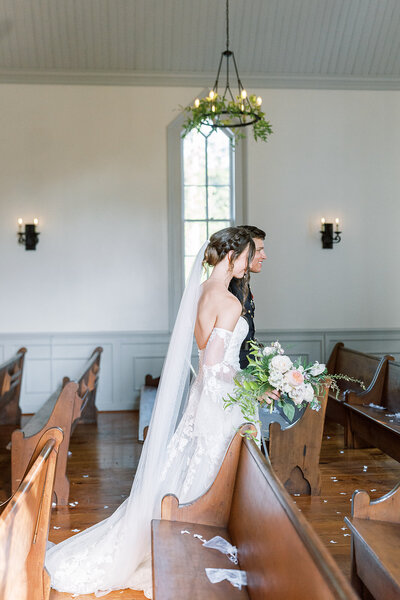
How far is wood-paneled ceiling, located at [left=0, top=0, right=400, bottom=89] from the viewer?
22.9ft

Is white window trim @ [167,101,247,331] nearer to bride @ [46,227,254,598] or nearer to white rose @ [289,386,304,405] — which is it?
bride @ [46,227,254,598]

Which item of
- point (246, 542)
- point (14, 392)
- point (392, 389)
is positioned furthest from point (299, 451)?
point (14, 392)

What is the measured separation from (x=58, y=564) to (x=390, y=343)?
228 inches

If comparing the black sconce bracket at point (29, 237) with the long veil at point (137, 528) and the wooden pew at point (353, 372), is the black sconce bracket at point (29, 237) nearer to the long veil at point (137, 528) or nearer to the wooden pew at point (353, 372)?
the wooden pew at point (353, 372)

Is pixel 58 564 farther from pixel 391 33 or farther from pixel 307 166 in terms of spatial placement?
pixel 391 33

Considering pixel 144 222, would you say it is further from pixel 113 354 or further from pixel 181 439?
pixel 181 439

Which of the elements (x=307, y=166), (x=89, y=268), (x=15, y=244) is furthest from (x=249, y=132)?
(x=15, y=244)

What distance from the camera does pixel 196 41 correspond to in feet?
23.8

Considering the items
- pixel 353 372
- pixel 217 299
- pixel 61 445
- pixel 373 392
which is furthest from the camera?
pixel 353 372

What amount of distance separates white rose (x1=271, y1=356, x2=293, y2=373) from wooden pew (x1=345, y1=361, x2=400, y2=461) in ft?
7.91

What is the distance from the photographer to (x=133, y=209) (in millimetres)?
7508

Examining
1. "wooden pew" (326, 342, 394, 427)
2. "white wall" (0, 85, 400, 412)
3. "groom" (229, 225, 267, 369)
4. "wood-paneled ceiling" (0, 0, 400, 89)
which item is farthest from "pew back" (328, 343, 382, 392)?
"wood-paneled ceiling" (0, 0, 400, 89)

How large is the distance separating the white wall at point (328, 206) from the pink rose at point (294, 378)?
4.87 m

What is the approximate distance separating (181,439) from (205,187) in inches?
198
